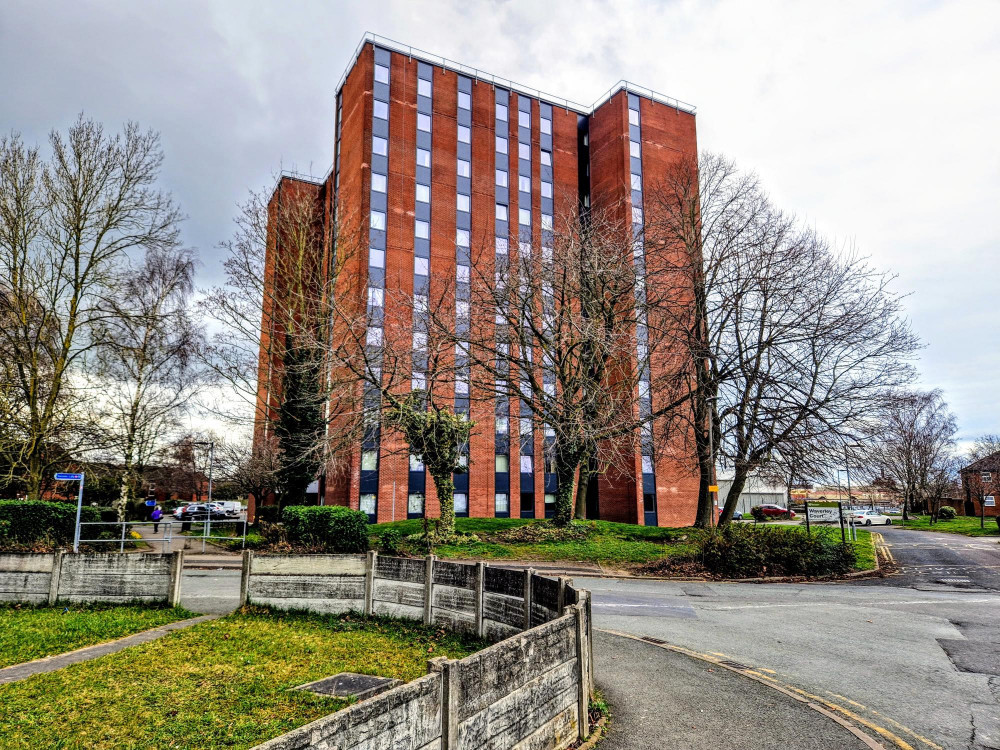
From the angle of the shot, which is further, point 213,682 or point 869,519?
point 869,519

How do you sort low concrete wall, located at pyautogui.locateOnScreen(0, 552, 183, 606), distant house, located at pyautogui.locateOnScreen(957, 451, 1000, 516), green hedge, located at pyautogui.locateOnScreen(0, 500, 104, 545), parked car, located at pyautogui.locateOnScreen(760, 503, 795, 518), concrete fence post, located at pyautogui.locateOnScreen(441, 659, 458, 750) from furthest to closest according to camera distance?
parked car, located at pyautogui.locateOnScreen(760, 503, 795, 518)
distant house, located at pyautogui.locateOnScreen(957, 451, 1000, 516)
green hedge, located at pyautogui.locateOnScreen(0, 500, 104, 545)
low concrete wall, located at pyautogui.locateOnScreen(0, 552, 183, 606)
concrete fence post, located at pyautogui.locateOnScreen(441, 659, 458, 750)

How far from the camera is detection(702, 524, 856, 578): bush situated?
1856 centimetres

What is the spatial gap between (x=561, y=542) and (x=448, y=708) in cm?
1836

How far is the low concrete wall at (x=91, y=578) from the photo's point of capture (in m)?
11.6

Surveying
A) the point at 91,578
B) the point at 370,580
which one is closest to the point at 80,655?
the point at 91,578

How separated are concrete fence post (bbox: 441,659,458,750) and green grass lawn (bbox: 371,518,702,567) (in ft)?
50.2

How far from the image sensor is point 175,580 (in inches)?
453

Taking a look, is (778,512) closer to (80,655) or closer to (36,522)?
(36,522)

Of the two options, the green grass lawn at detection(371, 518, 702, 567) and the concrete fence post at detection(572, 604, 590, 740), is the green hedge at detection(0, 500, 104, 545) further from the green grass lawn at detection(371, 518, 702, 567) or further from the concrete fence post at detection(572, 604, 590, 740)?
the concrete fence post at detection(572, 604, 590, 740)

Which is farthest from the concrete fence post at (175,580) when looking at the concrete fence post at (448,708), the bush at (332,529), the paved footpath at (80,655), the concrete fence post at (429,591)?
the concrete fence post at (448,708)

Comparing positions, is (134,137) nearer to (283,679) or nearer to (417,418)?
(417,418)

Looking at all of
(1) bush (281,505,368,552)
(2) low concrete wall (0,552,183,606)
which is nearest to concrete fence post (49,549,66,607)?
(2) low concrete wall (0,552,183,606)

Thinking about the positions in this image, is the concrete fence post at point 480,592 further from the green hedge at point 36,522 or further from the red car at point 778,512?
the red car at point 778,512

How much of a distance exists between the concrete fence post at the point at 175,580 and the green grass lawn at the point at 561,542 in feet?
29.2
